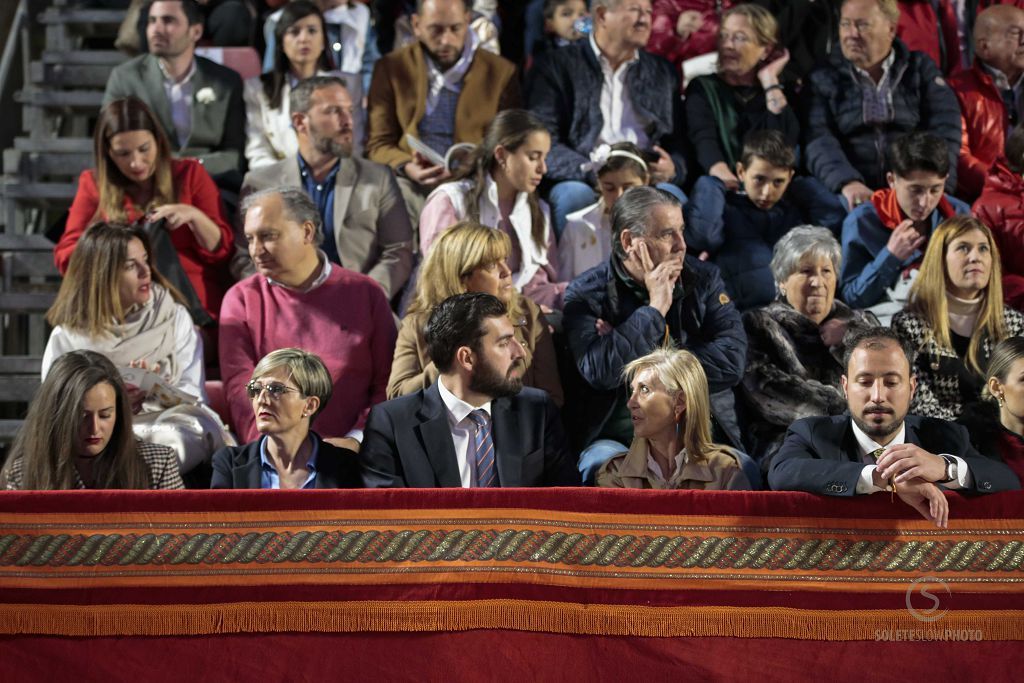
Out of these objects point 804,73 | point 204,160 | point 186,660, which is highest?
point 804,73

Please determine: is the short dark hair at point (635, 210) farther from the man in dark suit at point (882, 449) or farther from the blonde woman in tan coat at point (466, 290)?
the man in dark suit at point (882, 449)

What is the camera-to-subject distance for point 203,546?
10.4ft

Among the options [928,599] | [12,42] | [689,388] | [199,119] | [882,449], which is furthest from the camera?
[12,42]

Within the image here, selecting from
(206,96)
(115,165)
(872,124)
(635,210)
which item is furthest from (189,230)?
(872,124)

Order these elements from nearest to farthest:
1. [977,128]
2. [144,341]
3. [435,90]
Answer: [144,341]
[435,90]
[977,128]

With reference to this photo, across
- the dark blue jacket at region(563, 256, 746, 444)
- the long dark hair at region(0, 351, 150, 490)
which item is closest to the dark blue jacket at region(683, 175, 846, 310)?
the dark blue jacket at region(563, 256, 746, 444)

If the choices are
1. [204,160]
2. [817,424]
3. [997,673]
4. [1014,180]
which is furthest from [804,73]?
[997,673]

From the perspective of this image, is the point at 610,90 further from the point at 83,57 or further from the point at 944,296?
the point at 83,57

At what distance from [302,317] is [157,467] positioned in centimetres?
89

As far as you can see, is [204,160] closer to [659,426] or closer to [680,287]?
[680,287]

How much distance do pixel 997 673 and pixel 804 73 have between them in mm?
3649

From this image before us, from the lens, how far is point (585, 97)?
5.71 metres

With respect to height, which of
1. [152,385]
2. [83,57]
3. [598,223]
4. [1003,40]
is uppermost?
[1003,40]

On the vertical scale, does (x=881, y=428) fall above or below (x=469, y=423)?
above
